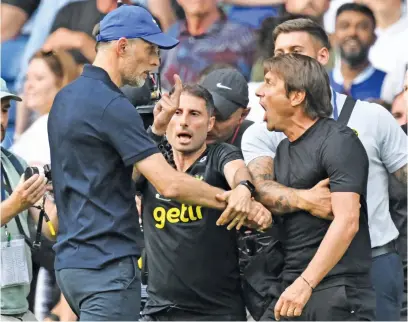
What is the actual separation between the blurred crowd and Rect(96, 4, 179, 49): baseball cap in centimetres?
117

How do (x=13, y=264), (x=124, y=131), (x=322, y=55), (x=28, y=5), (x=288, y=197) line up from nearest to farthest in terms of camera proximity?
(x=124, y=131), (x=288, y=197), (x=322, y=55), (x=13, y=264), (x=28, y=5)

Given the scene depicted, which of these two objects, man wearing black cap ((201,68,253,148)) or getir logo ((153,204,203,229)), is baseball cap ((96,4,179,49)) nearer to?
getir logo ((153,204,203,229))

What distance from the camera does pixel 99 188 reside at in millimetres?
4887

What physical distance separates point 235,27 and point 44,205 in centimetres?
228

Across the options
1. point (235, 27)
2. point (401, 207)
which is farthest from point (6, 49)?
point (401, 207)

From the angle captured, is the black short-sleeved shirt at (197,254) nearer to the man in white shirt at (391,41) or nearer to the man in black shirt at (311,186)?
the man in black shirt at (311,186)

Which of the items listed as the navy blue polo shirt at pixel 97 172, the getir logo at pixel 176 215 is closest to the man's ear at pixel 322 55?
the getir logo at pixel 176 215

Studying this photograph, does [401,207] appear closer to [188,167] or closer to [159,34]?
[188,167]

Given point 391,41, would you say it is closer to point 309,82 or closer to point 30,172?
point 309,82

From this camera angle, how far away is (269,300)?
5430mm

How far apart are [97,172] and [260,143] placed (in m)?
1.11

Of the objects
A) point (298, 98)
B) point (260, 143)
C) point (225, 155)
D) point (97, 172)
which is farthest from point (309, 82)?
point (97, 172)

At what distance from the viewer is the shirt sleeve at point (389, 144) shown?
5668 mm

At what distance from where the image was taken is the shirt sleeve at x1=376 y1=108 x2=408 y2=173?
5668 mm
